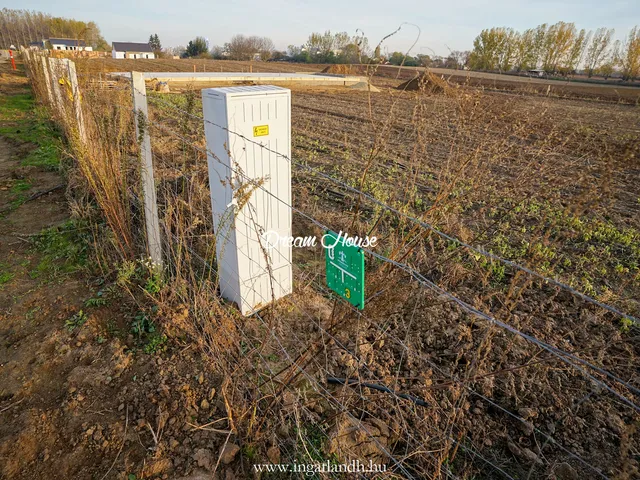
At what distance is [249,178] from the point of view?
2531mm

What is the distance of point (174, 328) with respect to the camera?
2.88 metres

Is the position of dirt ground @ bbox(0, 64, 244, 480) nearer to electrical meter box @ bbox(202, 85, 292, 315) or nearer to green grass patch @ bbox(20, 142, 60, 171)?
electrical meter box @ bbox(202, 85, 292, 315)

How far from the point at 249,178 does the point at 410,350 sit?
5.04ft

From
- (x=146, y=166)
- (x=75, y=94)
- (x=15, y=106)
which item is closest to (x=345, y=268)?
(x=146, y=166)

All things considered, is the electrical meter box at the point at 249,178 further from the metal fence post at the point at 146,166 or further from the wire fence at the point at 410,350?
Result: the metal fence post at the point at 146,166

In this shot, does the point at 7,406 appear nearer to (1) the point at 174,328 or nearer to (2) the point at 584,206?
(1) the point at 174,328

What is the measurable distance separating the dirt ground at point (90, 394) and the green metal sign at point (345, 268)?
1.13m

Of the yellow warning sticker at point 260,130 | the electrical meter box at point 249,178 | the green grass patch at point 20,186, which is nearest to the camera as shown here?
the electrical meter box at point 249,178

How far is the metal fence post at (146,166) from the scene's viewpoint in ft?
9.66

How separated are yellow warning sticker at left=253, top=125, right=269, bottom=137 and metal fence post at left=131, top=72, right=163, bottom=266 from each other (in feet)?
2.95

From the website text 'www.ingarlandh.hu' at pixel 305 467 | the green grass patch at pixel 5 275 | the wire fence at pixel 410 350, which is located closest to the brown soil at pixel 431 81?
the wire fence at pixel 410 350

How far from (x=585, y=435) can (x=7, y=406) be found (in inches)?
142

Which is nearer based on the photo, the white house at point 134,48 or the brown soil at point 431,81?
the brown soil at point 431,81

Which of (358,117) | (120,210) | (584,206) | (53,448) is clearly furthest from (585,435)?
(358,117)
